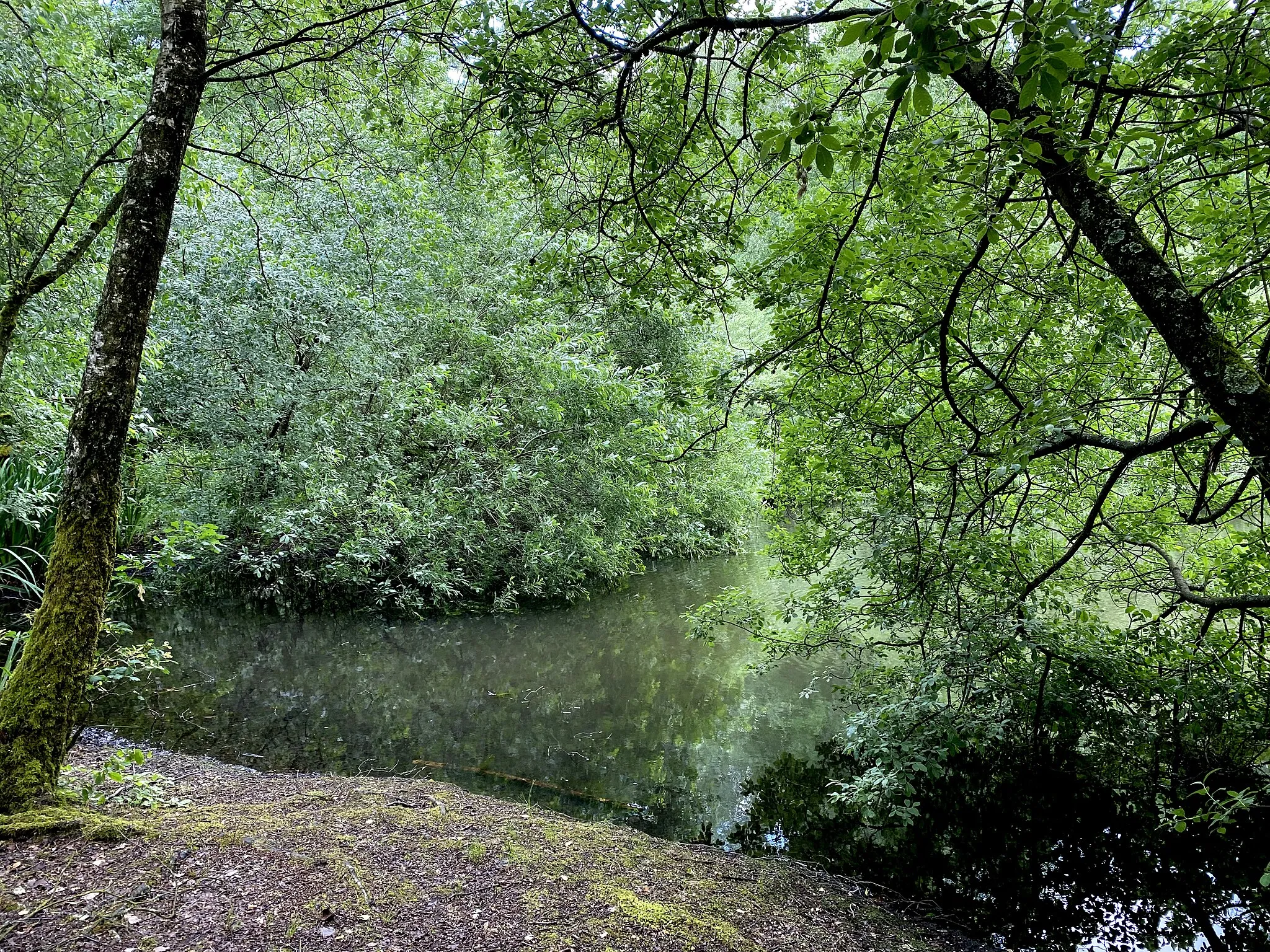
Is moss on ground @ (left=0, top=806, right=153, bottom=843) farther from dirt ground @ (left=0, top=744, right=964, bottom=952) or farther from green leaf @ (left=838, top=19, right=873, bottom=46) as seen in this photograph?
green leaf @ (left=838, top=19, right=873, bottom=46)

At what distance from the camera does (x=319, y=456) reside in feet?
30.0

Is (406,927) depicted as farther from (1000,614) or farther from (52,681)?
(1000,614)

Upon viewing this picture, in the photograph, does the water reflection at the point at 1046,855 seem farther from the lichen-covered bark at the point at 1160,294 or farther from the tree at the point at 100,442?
the tree at the point at 100,442

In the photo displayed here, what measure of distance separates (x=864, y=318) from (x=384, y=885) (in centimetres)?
381

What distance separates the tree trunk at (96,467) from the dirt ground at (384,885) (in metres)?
0.31

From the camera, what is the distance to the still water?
18.2 feet

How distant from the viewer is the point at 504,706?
7.22m

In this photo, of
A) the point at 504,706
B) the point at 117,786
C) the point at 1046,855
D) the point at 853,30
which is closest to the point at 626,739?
the point at 504,706

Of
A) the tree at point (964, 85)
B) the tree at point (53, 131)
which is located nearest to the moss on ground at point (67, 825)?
the tree at point (53, 131)

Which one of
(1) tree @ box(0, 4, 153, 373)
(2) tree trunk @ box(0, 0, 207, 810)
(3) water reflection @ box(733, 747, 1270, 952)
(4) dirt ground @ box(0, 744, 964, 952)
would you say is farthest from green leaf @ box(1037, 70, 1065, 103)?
(1) tree @ box(0, 4, 153, 373)

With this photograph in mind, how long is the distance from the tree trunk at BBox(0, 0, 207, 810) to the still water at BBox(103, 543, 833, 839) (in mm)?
2985

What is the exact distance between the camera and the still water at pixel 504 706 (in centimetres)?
555

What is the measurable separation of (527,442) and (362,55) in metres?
6.51

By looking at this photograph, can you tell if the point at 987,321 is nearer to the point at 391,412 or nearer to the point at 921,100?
the point at 921,100
